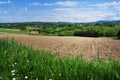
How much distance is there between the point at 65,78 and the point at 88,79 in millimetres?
488

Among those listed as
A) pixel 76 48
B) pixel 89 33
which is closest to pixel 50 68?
pixel 76 48

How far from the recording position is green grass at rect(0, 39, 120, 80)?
7616 millimetres

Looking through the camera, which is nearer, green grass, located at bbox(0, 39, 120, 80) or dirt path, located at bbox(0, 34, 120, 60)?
green grass, located at bbox(0, 39, 120, 80)

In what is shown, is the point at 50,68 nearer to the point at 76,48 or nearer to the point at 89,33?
the point at 76,48

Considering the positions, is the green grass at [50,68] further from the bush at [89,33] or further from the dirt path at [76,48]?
the bush at [89,33]

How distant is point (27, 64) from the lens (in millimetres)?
8812

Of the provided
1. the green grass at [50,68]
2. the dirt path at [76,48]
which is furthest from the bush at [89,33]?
the green grass at [50,68]

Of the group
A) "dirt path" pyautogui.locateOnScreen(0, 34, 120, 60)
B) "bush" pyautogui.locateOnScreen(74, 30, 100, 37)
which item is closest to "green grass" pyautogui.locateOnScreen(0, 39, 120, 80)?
"dirt path" pyautogui.locateOnScreen(0, 34, 120, 60)

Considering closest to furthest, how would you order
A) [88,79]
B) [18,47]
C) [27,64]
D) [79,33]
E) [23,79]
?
1. [88,79]
2. [23,79]
3. [27,64]
4. [18,47]
5. [79,33]

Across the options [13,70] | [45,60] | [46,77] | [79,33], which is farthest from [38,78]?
[79,33]

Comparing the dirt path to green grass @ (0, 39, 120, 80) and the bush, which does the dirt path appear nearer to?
green grass @ (0, 39, 120, 80)

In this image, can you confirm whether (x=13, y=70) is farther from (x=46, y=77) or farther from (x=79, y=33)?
(x=79, y=33)

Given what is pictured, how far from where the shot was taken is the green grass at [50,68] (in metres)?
7.62

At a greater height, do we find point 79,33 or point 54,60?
point 54,60
